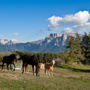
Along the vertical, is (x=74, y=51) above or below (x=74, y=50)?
below

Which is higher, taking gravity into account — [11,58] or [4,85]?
[11,58]

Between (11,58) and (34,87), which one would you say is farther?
(11,58)

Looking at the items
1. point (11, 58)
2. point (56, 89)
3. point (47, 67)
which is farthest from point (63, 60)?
point (56, 89)

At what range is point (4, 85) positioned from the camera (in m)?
12.3

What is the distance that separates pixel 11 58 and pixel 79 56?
52131 mm

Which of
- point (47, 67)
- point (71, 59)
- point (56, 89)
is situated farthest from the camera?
point (71, 59)

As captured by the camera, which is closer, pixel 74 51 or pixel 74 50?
pixel 74 50

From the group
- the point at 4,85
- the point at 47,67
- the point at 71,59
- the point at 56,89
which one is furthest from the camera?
the point at 71,59

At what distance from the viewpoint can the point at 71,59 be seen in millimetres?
66625

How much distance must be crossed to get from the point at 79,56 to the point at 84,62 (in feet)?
30.0

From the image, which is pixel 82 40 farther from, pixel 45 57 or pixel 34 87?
pixel 34 87

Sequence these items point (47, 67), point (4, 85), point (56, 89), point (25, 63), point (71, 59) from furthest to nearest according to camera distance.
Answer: point (71, 59), point (47, 67), point (25, 63), point (56, 89), point (4, 85)

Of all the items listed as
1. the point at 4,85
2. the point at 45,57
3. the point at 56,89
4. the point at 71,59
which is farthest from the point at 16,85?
the point at 45,57

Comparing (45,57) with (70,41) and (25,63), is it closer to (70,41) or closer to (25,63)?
(70,41)
